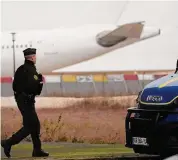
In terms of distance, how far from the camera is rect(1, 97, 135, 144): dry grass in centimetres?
1437

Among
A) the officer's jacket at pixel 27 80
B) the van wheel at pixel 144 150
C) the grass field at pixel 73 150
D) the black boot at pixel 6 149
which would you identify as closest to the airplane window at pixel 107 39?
the grass field at pixel 73 150

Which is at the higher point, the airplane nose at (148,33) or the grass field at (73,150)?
the airplane nose at (148,33)

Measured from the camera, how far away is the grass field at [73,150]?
10.4m

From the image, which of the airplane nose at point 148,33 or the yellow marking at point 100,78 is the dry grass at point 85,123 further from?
the yellow marking at point 100,78

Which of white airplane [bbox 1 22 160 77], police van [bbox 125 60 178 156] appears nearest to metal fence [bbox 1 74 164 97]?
white airplane [bbox 1 22 160 77]

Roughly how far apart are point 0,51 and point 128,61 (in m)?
16.2

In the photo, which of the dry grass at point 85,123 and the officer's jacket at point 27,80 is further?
the dry grass at point 85,123

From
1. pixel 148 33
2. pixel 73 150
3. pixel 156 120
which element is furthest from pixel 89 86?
pixel 156 120

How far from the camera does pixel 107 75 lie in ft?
188

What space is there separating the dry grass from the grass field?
1.09 m

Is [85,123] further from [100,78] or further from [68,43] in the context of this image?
[100,78]

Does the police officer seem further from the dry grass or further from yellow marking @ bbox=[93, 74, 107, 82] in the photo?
yellow marking @ bbox=[93, 74, 107, 82]

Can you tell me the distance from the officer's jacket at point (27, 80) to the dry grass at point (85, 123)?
3498 mm

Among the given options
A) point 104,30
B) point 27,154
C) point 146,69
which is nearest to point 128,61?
point 146,69
